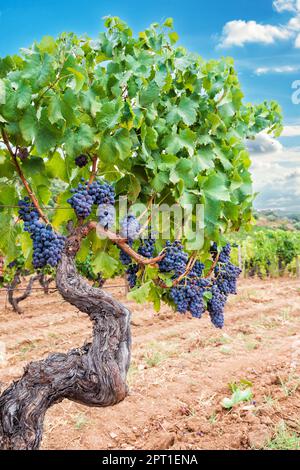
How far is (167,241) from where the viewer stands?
13.5 ft

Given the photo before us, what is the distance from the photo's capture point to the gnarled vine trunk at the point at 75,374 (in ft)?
10.7

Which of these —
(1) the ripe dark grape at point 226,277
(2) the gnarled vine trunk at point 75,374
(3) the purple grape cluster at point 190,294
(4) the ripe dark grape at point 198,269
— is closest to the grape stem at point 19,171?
(2) the gnarled vine trunk at point 75,374

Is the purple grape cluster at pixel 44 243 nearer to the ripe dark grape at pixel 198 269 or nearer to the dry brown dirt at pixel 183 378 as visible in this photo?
the ripe dark grape at pixel 198 269

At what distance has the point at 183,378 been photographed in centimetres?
757

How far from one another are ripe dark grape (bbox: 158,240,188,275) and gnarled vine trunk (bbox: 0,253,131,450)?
61cm

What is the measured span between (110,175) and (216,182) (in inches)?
Result: 33.8

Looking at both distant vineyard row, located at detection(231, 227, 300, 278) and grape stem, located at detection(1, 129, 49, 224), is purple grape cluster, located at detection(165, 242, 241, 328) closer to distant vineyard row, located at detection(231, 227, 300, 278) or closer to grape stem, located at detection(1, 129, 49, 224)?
grape stem, located at detection(1, 129, 49, 224)

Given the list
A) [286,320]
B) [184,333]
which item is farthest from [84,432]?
[286,320]

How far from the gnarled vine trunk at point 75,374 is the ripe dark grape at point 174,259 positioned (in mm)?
612

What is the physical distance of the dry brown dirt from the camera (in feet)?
18.6

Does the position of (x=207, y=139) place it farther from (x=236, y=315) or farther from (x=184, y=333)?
(x=236, y=315)

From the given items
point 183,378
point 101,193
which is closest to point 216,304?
point 101,193
